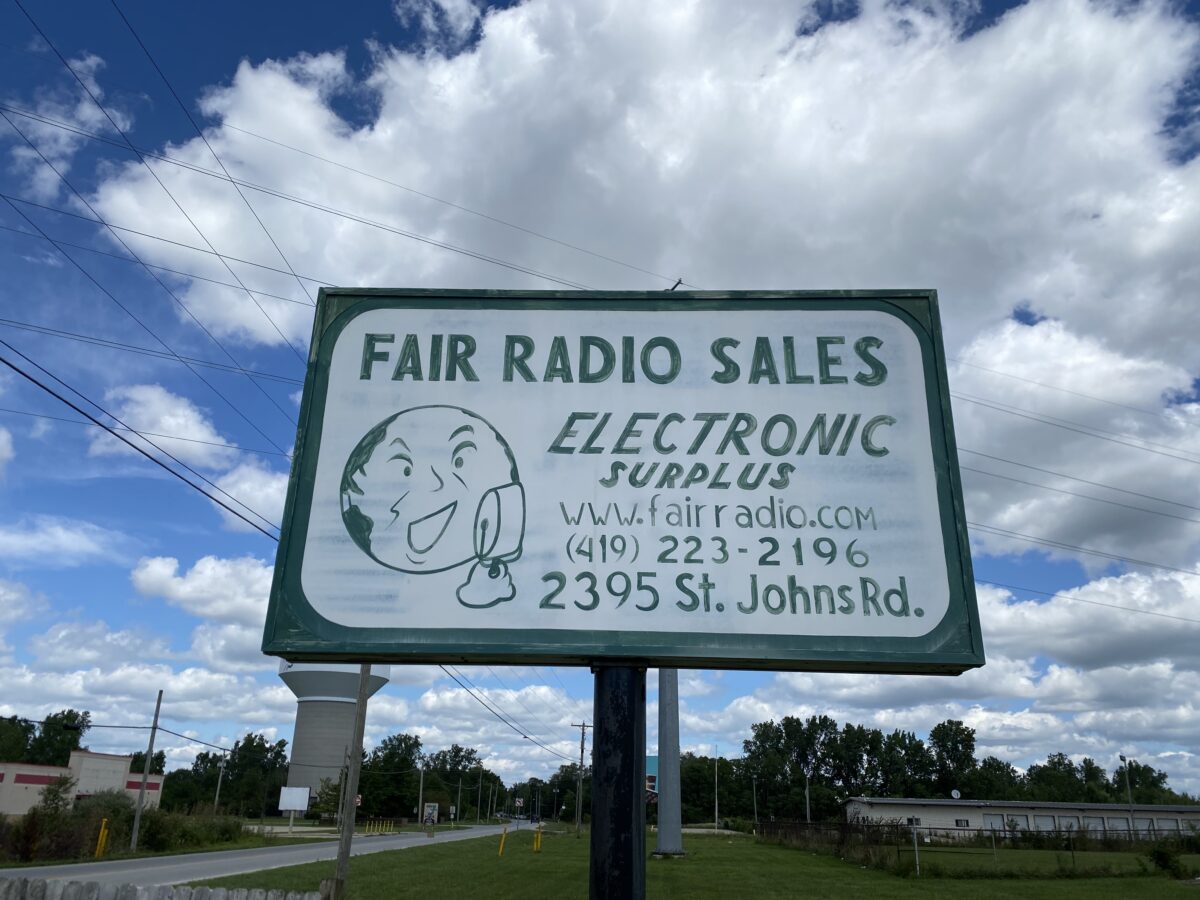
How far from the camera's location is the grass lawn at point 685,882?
20.2 metres

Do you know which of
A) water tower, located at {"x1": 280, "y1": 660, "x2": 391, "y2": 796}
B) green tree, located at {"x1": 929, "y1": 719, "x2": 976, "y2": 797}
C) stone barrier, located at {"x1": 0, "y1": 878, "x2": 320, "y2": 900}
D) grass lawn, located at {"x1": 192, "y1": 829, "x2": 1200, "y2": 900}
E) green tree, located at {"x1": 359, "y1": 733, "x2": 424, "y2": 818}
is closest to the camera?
stone barrier, located at {"x1": 0, "y1": 878, "x2": 320, "y2": 900}

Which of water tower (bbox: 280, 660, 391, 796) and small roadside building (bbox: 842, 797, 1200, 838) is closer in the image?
small roadside building (bbox: 842, 797, 1200, 838)

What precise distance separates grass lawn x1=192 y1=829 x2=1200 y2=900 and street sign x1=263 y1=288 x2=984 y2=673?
55.4 ft

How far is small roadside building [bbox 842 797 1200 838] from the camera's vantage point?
6050cm

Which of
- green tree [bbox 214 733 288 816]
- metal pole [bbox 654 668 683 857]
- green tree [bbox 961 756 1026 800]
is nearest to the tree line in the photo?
green tree [bbox 961 756 1026 800]

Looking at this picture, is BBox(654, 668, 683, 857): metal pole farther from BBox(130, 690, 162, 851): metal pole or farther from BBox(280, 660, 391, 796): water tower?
BBox(280, 660, 391, 796): water tower

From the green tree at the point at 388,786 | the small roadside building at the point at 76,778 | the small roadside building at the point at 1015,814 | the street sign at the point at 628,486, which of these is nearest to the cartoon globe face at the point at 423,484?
the street sign at the point at 628,486

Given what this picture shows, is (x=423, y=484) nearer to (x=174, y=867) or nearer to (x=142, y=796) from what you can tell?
(x=174, y=867)

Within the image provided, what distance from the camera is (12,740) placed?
3519 inches

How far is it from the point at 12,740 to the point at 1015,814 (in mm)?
96214

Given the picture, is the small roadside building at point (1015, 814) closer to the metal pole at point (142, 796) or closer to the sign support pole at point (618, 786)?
the metal pole at point (142, 796)

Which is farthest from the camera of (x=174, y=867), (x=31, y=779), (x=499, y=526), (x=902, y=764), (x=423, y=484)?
(x=902, y=764)

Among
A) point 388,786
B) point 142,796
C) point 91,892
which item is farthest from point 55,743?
point 91,892

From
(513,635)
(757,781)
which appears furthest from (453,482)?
Result: (757,781)
